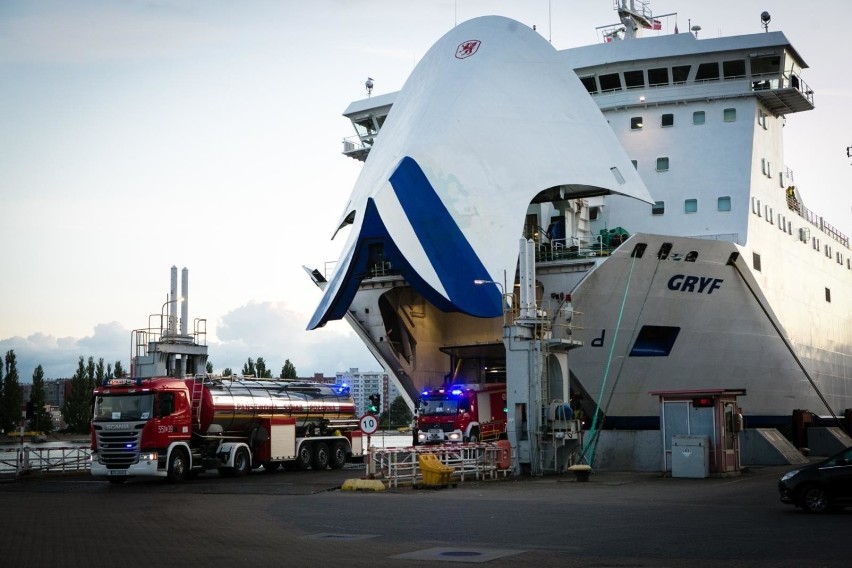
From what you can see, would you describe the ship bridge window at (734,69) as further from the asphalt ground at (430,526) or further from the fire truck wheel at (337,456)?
the fire truck wheel at (337,456)

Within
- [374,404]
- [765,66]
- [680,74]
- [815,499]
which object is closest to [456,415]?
[374,404]

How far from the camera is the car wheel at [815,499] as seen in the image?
1647 cm

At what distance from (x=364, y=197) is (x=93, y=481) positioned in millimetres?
11846

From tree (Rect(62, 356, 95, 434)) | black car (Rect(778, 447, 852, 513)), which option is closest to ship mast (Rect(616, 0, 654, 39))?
black car (Rect(778, 447, 852, 513))

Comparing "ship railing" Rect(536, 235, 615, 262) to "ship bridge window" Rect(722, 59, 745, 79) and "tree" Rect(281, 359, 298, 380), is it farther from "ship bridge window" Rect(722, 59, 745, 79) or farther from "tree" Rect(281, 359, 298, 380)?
"tree" Rect(281, 359, 298, 380)

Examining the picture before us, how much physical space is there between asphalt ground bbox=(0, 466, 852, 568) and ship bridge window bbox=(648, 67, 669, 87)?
53.8ft

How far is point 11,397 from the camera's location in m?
79.7

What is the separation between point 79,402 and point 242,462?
55.8 meters

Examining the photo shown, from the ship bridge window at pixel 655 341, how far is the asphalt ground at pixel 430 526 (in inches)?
268

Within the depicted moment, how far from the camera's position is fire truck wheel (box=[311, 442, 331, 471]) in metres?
32.9

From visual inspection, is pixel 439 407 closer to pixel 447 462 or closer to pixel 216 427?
pixel 447 462

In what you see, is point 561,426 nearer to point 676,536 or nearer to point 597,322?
point 597,322

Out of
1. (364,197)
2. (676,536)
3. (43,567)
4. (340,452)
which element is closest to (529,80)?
(364,197)

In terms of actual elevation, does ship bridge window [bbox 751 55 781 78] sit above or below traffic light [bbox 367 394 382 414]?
above
